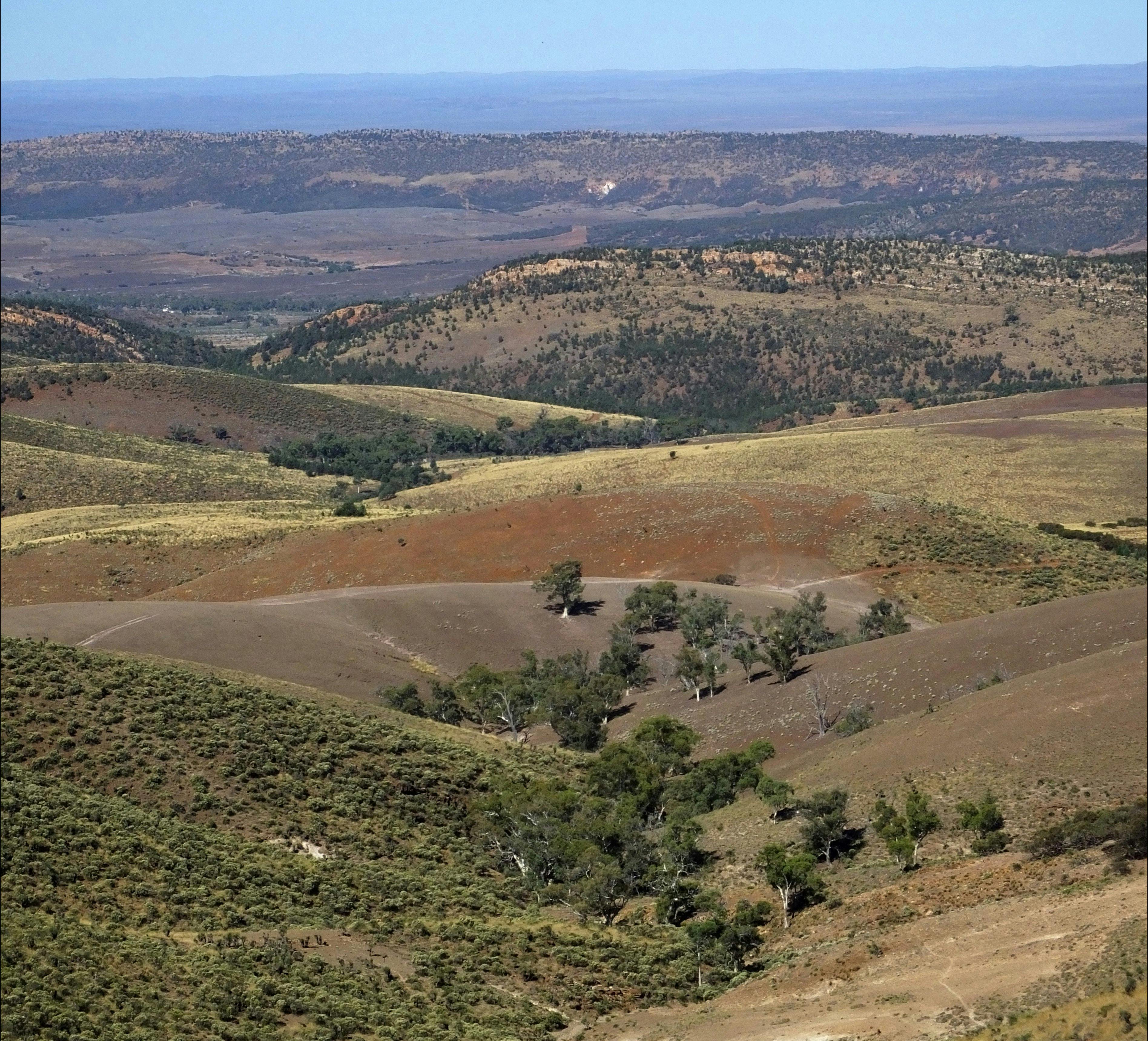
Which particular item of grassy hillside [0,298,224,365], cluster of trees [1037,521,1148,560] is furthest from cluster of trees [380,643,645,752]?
grassy hillside [0,298,224,365]

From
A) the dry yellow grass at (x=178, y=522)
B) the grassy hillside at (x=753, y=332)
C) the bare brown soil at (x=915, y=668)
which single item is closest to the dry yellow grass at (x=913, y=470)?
the dry yellow grass at (x=178, y=522)

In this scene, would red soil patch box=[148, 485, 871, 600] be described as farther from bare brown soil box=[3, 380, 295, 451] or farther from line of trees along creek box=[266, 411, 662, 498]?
bare brown soil box=[3, 380, 295, 451]

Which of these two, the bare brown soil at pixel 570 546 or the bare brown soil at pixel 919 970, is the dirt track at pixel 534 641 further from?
the bare brown soil at pixel 919 970

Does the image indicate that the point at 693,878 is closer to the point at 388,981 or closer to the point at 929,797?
the point at 929,797

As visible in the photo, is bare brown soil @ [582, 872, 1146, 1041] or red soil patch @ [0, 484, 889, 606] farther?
Result: red soil patch @ [0, 484, 889, 606]

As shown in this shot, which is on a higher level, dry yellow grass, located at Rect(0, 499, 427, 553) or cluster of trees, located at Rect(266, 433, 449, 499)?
dry yellow grass, located at Rect(0, 499, 427, 553)

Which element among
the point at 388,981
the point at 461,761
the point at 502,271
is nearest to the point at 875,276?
the point at 502,271
